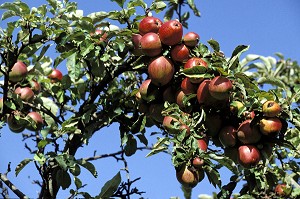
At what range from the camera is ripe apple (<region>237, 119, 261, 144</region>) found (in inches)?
70.6

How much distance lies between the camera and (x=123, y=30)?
6.91 ft

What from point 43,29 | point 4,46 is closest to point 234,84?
point 43,29

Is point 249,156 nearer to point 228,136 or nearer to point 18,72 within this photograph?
point 228,136

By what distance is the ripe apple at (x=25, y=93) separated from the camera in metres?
2.46

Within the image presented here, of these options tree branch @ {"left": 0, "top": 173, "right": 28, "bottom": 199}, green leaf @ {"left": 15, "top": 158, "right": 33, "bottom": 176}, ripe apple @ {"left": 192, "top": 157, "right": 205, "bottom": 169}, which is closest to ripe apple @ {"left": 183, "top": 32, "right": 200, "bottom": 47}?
ripe apple @ {"left": 192, "top": 157, "right": 205, "bottom": 169}

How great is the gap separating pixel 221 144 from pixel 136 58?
0.52 meters

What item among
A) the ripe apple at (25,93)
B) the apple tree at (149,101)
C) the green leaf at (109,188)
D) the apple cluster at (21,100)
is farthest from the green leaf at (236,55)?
the ripe apple at (25,93)

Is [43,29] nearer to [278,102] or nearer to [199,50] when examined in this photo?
[199,50]

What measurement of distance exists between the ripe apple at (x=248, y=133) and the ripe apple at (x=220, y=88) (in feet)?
0.38

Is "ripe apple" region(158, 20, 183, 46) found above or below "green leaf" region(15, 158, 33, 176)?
above

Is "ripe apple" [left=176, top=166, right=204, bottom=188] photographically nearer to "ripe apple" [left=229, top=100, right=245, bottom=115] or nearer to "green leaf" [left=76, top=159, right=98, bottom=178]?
"ripe apple" [left=229, top=100, right=245, bottom=115]

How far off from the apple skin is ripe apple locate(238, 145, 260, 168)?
454mm

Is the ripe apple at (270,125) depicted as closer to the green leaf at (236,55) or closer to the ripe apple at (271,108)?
the ripe apple at (271,108)

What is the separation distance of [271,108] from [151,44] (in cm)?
47
